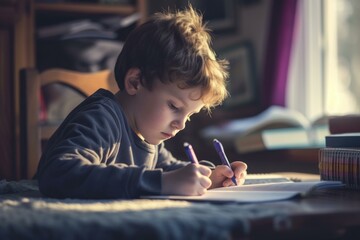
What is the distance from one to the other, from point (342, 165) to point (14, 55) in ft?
4.87

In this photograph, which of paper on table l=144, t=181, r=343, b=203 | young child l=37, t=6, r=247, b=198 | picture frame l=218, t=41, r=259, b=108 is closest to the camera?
paper on table l=144, t=181, r=343, b=203

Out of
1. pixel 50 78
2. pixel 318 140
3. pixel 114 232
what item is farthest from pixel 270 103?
pixel 114 232

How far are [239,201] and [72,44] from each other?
1746 mm

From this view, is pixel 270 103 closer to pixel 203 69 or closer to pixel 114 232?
pixel 203 69

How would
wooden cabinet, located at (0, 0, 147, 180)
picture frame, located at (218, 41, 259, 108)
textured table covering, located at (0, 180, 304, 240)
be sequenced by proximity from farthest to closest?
picture frame, located at (218, 41, 259, 108) → wooden cabinet, located at (0, 0, 147, 180) → textured table covering, located at (0, 180, 304, 240)

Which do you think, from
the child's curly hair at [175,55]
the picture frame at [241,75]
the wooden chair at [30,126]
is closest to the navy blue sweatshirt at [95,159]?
the child's curly hair at [175,55]

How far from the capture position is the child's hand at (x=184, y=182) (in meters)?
0.97

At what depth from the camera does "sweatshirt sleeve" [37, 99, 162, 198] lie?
3.15 feet

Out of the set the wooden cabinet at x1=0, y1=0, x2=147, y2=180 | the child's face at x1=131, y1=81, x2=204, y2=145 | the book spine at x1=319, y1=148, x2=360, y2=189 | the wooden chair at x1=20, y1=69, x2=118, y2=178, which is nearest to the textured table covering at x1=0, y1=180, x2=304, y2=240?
the book spine at x1=319, y1=148, x2=360, y2=189

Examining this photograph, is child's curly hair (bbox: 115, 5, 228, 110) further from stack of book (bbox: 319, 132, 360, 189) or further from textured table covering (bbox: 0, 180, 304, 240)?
textured table covering (bbox: 0, 180, 304, 240)

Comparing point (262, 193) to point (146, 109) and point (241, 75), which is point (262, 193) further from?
point (241, 75)

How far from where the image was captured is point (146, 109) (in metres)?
1.27

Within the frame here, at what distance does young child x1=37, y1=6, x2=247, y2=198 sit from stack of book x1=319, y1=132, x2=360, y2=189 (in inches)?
6.8

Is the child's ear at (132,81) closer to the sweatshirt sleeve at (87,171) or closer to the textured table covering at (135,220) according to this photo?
the sweatshirt sleeve at (87,171)
